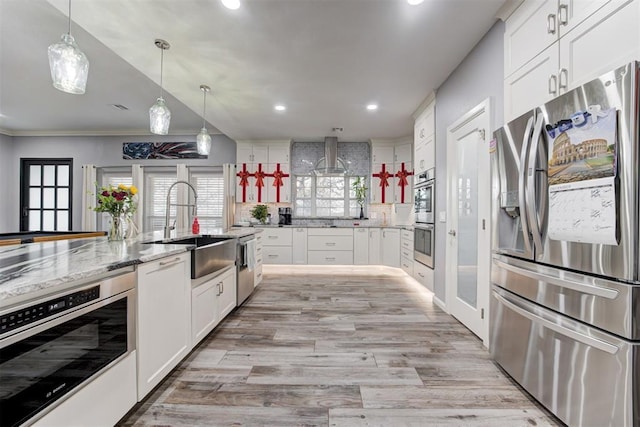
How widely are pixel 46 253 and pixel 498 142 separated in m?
2.91

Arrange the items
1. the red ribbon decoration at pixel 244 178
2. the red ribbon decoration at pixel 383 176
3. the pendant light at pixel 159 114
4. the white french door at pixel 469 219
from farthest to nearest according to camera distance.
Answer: the red ribbon decoration at pixel 244 178 → the red ribbon decoration at pixel 383 176 → the pendant light at pixel 159 114 → the white french door at pixel 469 219

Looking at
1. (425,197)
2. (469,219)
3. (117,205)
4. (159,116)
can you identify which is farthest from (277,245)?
(469,219)

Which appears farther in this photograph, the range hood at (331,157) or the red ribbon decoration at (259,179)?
the red ribbon decoration at (259,179)

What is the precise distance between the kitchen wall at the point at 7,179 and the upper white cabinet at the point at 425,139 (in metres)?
8.29

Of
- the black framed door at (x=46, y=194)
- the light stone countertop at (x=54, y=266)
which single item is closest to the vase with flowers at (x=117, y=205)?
the light stone countertop at (x=54, y=266)

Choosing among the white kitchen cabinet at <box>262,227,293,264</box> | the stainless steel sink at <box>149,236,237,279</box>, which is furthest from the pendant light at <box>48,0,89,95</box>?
the white kitchen cabinet at <box>262,227,293,264</box>

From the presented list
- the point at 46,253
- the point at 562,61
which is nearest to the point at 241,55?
the point at 46,253

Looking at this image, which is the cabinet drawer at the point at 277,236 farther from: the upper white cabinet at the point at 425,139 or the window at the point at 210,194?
the upper white cabinet at the point at 425,139

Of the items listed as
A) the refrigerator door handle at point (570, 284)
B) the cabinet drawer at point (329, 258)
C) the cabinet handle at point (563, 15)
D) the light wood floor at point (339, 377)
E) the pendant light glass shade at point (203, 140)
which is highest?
the cabinet handle at point (563, 15)

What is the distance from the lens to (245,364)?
80.8 inches

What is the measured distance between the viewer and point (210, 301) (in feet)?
Result: 7.97

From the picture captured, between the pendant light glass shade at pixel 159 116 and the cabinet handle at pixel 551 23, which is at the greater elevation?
the cabinet handle at pixel 551 23

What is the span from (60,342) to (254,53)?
2.64 metres

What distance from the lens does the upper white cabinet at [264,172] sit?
590cm
